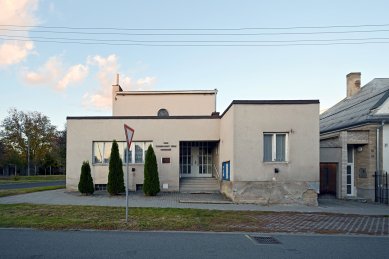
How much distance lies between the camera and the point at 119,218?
1080 centimetres

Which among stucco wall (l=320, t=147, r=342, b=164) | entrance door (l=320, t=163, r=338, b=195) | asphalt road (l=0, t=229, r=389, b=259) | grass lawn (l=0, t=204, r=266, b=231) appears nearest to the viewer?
asphalt road (l=0, t=229, r=389, b=259)

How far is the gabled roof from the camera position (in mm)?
20344

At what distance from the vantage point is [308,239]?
8539 millimetres

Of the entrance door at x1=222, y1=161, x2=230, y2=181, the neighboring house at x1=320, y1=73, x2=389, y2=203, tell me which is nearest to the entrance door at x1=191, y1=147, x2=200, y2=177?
the entrance door at x1=222, y1=161, x2=230, y2=181

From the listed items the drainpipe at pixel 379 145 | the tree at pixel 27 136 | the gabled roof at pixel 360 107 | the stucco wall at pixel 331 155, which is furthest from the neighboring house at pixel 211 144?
the tree at pixel 27 136

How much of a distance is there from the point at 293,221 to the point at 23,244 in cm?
816

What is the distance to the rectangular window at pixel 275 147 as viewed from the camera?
16141 mm

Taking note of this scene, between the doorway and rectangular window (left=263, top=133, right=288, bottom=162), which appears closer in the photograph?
rectangular window (left=263, top=133, right=288, bottom=162)

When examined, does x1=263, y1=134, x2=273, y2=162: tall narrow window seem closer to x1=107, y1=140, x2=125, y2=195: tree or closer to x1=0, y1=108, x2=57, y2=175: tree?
x1=107, y1=140, x2=125, y2=195: tree

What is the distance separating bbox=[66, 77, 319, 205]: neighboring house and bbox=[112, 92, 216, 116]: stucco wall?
3.3 inches

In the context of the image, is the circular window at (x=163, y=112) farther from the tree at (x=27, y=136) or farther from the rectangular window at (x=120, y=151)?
the tree at (x=27, y=136)

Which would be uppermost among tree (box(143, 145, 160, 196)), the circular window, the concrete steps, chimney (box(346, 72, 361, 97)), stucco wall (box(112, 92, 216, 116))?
chimney (box(346, 72, 361, 97))

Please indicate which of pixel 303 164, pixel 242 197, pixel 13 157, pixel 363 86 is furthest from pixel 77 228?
pixel 13 157

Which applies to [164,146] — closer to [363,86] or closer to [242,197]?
[242,197]
